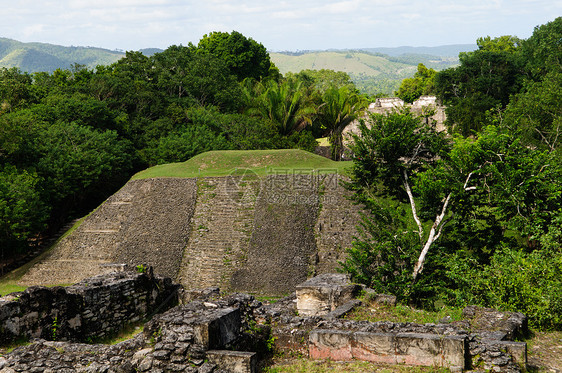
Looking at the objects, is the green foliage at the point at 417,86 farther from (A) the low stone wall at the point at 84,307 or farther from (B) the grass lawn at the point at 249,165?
(A) the low stone wall at the point at 84,307

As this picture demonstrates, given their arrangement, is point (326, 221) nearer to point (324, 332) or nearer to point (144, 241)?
point (144, 241)

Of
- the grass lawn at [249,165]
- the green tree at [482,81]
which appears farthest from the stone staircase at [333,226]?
the green tree at [482,81]

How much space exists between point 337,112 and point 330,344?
29526mm

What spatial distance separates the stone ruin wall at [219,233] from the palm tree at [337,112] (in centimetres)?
1057

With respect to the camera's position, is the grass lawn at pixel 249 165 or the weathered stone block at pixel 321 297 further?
the grass lawn at pixel 249 165

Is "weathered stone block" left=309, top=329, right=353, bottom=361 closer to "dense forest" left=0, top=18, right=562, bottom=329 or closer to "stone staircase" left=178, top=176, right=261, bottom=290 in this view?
"dense forest" left=0, top=18, right=562, bottom=329

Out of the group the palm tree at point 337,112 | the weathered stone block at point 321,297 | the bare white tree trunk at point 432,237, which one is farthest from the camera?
the palm tree at point 337,112

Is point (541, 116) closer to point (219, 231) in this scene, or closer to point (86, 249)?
point (219, 231)

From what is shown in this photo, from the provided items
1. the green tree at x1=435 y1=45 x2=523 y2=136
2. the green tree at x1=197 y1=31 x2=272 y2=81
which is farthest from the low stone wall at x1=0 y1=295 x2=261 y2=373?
the green tree at x1=197 y1=31 x2=272 y2=81

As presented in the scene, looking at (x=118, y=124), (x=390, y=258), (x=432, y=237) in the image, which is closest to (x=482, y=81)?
(x=118, y=124)

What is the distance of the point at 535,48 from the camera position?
4769 cm

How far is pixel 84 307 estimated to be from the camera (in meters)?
11.7

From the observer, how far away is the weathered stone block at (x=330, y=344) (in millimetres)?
7812

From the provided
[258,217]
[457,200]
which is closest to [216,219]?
[258,217]
